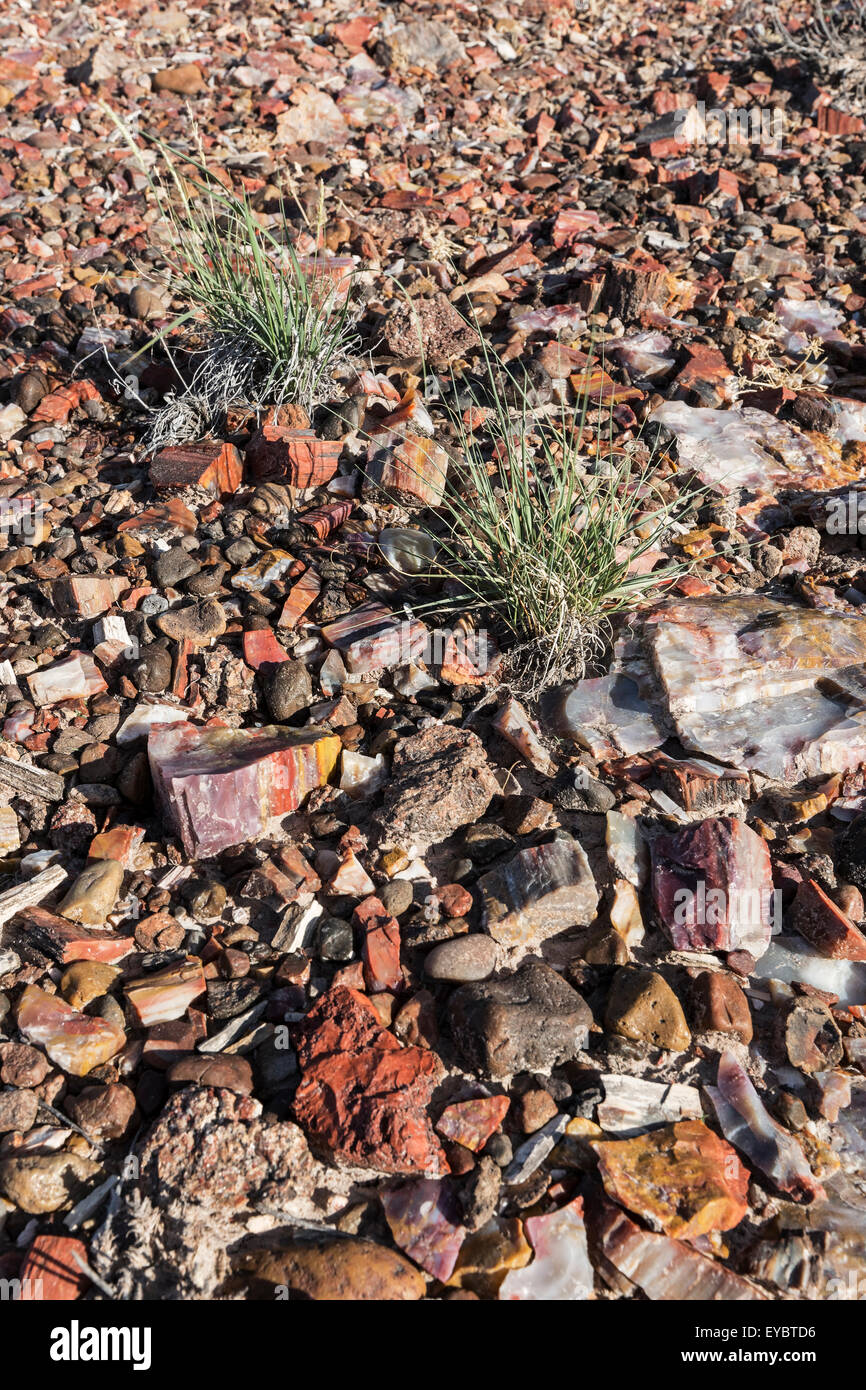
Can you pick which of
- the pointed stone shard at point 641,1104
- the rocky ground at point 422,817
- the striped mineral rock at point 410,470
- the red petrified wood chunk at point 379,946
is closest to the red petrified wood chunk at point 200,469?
the rocky ground at point 422,817

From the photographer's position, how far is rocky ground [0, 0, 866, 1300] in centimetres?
172

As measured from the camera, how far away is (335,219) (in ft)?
A: 14.8

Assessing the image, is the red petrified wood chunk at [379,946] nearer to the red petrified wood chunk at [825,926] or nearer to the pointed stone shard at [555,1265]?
the pointed stone shard at [555,1265]

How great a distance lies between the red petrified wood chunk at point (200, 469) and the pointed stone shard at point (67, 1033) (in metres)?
1.75

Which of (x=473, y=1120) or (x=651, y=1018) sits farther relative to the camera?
(x=651, y=1018)

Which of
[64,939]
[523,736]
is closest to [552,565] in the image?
[523,736]

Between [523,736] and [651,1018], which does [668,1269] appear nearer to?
[651,1018]

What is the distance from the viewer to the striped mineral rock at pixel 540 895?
2109 mm

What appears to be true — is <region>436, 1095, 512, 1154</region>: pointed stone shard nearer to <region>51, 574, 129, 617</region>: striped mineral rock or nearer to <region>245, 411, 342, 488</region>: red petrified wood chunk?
<region>51, 574, 129, 617</region>: striped mineral rock

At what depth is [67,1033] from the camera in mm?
1933

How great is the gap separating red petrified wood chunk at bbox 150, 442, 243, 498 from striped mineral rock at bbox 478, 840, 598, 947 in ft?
5.61

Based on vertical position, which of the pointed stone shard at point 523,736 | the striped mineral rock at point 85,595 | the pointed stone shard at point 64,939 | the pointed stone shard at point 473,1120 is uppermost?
the striped mineral rock at point 85,595

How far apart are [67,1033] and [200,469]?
186 centimetres

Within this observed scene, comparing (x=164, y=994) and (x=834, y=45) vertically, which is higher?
(x=834, y=45)
